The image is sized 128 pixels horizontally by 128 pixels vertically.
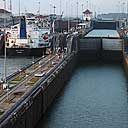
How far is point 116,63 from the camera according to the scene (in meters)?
52.7

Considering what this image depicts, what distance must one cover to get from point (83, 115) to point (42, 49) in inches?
1335

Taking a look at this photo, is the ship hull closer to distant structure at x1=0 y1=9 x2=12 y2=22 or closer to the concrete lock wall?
the concrete lock wall

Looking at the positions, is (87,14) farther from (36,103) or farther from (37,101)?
(36,103)

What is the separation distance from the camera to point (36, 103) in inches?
917

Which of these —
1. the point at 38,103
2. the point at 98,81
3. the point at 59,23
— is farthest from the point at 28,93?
the point at 59,23

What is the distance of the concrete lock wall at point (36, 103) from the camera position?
18.3 meters

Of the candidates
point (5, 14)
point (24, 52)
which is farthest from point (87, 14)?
point (24, 52)

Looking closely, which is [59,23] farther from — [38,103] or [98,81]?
[38,103]

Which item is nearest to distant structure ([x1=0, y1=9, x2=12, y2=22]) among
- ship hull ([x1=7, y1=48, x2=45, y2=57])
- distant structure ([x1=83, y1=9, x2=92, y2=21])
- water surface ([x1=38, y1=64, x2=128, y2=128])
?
distant structure ([x1=83, y1=9, x2=92, y2=21])

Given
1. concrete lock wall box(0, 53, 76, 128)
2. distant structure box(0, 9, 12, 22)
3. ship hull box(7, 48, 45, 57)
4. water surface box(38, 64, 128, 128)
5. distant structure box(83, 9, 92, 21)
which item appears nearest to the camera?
concrete lock wall box(0, 53, 76, 128)

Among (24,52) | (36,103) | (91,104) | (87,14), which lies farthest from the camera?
(87,14)

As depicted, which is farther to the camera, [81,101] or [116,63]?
[116,63]

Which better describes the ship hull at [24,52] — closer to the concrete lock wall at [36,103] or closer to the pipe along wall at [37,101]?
the pipe along wall at [37,101]

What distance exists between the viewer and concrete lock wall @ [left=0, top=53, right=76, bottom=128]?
18.3 metres
